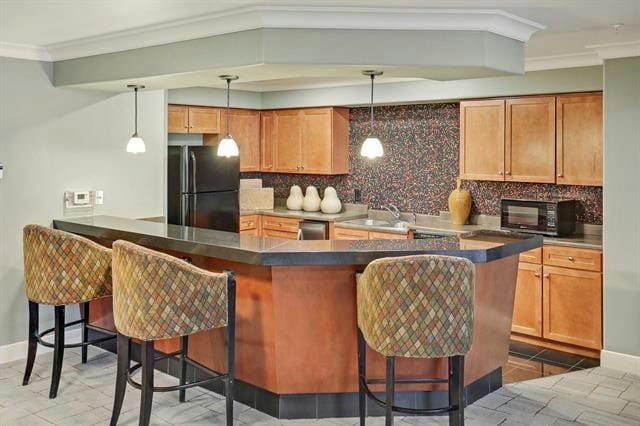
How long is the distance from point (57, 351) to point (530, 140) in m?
3.88

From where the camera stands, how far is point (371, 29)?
3.42 m

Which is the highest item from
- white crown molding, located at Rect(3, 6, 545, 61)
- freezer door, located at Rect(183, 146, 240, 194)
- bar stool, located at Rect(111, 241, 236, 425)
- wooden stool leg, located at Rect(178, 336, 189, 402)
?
white crown molding, located at Rect(3, 6, 545, 61)

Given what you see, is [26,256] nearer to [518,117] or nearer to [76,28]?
[76,28]

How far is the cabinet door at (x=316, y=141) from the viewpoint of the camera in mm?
6773

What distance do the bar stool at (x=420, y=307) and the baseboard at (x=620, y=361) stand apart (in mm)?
2081

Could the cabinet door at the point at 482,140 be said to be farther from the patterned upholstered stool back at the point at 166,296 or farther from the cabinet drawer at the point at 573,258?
the patterned upholstered stool back at the point at 166,296

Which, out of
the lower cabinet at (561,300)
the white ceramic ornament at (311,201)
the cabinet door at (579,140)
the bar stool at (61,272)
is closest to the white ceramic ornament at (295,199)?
the white ceramic ornament at (311,201)

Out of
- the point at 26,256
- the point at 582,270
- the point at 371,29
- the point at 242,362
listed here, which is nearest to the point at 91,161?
the point at 26,256

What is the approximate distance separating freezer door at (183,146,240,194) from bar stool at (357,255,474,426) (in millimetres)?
3516

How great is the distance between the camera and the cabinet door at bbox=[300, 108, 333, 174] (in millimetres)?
6773

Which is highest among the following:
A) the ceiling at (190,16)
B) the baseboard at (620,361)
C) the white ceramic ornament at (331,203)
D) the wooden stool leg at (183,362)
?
the ceiling at (190,16)

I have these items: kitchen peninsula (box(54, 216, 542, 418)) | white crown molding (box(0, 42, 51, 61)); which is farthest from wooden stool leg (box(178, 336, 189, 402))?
white crown molding (box(0, 42, 51, 61))

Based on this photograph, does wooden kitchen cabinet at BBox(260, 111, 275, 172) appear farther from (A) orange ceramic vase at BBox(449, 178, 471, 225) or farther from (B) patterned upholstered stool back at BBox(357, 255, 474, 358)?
(B) patterned upholstered stool back at BBox(357, 255, 474, 358)

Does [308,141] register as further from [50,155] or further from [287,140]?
[50,155]
